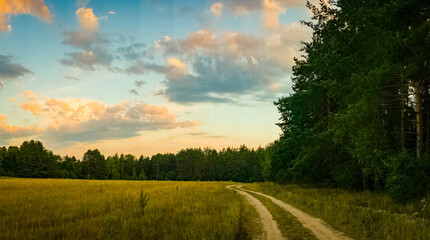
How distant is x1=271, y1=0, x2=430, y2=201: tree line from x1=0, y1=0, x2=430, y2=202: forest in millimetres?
48

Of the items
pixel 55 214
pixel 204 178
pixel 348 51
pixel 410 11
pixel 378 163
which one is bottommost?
pixel 204 178

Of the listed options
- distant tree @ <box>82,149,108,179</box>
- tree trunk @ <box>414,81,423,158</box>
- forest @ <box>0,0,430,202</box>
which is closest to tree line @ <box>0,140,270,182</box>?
distant tree @ <box>82,149,108,179</box>

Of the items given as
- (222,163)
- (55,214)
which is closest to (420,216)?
(55,214)

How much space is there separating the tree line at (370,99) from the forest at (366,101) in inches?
1.9

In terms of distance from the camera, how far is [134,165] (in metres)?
133

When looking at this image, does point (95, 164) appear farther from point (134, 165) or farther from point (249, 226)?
point (249, 226)

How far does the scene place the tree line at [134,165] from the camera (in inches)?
3647

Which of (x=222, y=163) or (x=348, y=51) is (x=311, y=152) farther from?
(x=222, y=163)

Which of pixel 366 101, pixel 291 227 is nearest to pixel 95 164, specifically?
pixel 366 101

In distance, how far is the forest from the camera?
1173cm

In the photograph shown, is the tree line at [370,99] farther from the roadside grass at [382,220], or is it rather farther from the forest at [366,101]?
the roadside grass at [382,220]

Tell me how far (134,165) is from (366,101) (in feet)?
427

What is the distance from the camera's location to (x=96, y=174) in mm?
108125

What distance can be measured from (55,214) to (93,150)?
10879cm
